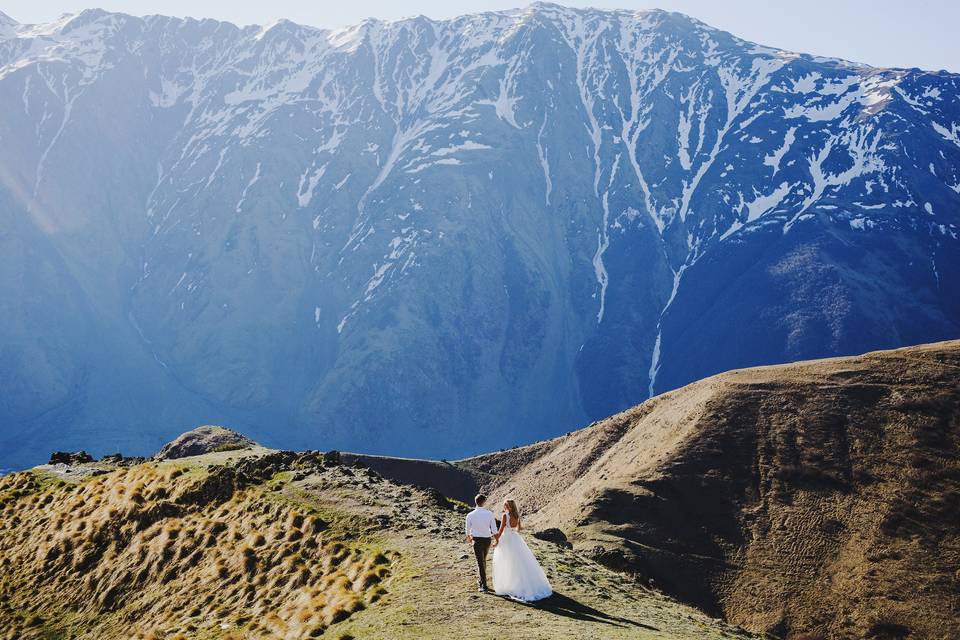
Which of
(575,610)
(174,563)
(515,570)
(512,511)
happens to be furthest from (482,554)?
(174,563)

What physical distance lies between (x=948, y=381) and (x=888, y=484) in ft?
54.8

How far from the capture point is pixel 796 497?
75.4m

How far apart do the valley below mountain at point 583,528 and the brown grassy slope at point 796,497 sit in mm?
209

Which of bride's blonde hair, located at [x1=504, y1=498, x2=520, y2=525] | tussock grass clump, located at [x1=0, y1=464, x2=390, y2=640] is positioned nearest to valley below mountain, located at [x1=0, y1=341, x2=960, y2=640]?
tussock grass clump, located at [x1=0, y1=464, x2=390, y2=640]

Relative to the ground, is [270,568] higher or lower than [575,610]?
higher

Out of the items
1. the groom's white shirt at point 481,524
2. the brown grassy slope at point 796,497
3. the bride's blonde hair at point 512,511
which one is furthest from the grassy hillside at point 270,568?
the brown grassy slope at point 796,497

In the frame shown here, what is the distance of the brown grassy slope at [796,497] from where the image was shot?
2506 inches

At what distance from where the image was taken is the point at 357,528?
118ft

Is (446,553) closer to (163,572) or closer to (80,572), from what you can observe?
(163,572)

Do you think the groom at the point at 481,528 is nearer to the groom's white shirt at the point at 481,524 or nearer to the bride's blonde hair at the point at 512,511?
the groom's white shirt at the point at 481,524

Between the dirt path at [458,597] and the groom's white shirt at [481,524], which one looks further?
the groom's white shirt at [481,524]

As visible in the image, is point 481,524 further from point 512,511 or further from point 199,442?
point 199,442

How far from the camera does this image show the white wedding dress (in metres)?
27.8

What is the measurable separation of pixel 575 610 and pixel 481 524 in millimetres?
4312
